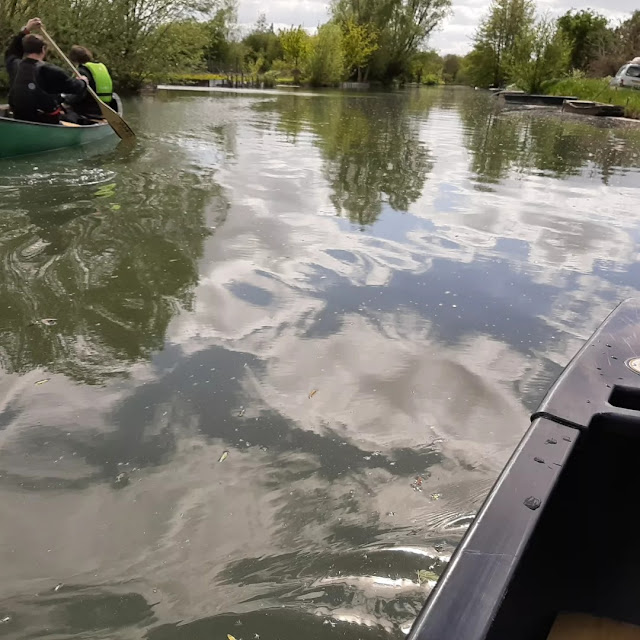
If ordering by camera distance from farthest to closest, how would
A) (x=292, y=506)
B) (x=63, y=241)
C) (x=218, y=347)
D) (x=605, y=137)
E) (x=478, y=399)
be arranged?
(x=605, y=137) → (x=63, y=241) → (x=218, y=347) → (x=478, y=399) → (x=292, y=506)

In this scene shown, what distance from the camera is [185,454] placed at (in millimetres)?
2576

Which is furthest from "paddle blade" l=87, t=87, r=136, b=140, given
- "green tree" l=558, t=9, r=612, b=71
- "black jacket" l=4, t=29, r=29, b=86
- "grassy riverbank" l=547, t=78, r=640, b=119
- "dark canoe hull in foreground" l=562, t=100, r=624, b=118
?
"green tree" l=558, t=9, r=612, b=71

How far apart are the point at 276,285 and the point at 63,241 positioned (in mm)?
2029

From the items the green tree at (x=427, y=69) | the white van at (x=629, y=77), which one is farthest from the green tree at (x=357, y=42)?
the white van at (x=629, y=77)

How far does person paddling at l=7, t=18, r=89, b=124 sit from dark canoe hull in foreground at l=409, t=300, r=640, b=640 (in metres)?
8.50

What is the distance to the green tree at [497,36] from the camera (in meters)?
49.5

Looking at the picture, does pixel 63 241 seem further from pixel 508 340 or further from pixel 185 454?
pixel 508 340

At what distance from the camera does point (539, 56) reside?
110 feet

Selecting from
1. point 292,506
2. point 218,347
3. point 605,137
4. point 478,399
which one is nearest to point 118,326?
point 218,347

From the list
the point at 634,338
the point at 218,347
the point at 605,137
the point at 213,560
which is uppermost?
the point at 605,137

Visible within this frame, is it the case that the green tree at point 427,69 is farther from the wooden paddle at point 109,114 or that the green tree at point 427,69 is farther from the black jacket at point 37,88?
the black jacket at point 37,88

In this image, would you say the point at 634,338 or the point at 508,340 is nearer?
the point at 634,338

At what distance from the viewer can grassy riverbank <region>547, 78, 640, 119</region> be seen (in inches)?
859

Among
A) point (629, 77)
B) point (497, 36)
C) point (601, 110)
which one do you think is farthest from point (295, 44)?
point (601, 110)
